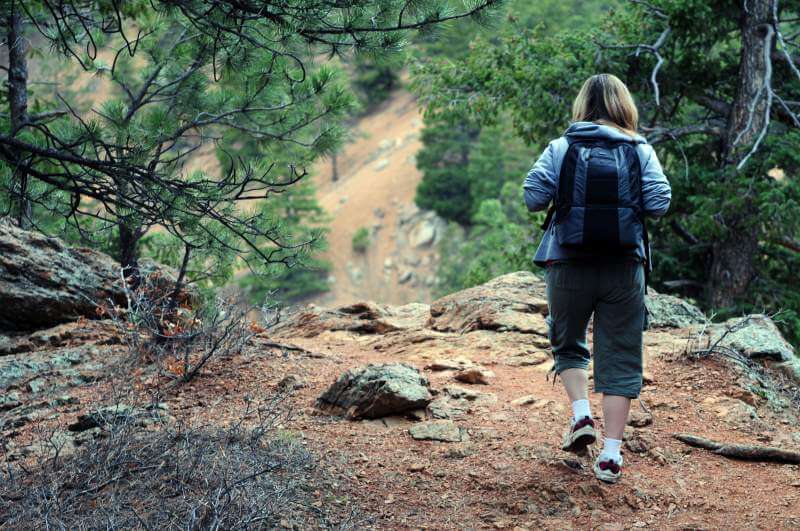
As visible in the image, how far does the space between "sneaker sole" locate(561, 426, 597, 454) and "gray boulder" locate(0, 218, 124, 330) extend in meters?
4.02

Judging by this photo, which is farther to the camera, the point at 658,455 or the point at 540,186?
the point at 658,455

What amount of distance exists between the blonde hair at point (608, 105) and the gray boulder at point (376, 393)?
1772mm

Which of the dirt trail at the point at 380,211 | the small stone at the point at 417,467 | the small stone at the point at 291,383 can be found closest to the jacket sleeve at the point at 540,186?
the small stone at the point at 417,467

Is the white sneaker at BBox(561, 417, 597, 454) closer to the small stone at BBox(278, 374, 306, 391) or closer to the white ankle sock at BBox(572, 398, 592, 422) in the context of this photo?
the white ankle sock at BBox(572, 398, 592, 422)

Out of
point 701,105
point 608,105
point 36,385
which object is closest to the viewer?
point 608,105

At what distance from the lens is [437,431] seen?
13.9 feet

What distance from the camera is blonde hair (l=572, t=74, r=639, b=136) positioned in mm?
3514

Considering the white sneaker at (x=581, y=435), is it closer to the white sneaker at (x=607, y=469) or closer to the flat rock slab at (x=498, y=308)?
the white sneaker at (x=607, y=469)

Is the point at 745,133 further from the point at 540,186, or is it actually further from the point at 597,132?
the point at 540,186

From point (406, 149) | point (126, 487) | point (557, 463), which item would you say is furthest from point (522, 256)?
point (406, 149)

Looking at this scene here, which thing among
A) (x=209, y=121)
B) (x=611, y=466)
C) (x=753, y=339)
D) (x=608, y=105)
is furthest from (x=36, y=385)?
(x=753, y=339)

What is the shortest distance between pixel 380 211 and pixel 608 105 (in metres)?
38.5

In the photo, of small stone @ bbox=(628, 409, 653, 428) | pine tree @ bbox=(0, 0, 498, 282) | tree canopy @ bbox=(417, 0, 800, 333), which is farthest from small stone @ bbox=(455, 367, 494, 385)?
tree canopy @ bbox=(417, 0, 800, 333)

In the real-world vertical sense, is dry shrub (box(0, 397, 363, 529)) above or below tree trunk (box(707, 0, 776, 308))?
below
